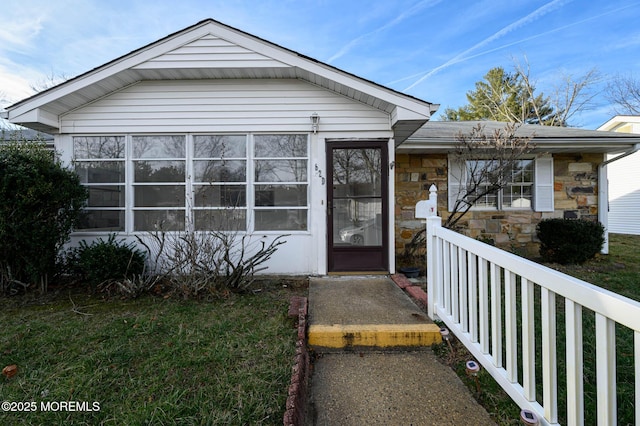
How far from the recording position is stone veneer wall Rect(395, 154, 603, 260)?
6344 millimetres

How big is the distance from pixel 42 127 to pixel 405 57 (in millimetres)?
13668

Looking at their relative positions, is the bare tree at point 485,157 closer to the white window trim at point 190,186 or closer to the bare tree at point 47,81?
the white window trim at point 190,186

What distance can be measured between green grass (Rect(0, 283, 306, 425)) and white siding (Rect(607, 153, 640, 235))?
1527 cm

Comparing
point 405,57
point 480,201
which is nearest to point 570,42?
point 405,57

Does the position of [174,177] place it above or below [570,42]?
below

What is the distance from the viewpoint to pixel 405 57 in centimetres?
1349

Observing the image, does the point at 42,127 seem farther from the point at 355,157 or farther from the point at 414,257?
the point at 414,257

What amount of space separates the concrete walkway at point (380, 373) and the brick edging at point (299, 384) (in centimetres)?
7

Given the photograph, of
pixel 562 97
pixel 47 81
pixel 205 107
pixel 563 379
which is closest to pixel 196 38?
pixel 205 107

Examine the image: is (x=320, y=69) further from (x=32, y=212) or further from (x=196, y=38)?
(x=32, y=212)

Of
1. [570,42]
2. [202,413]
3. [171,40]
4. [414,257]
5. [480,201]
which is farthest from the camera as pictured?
[570,42]

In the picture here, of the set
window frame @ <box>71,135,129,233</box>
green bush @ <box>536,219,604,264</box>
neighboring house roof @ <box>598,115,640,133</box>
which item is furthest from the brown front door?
neighboring house roof @ <box>598,115,640,133</box>

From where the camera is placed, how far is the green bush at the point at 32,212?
11.9ft

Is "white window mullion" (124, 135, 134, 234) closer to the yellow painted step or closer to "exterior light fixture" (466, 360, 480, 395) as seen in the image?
the yellow painted step
